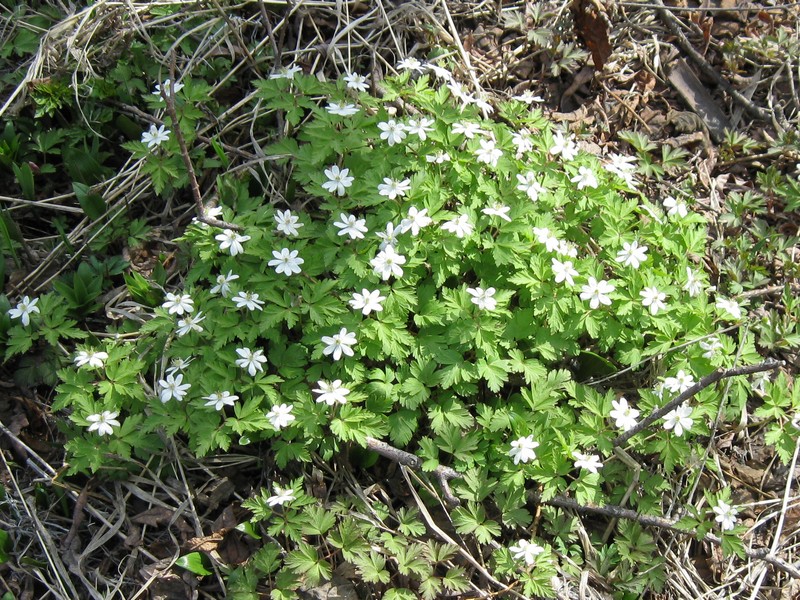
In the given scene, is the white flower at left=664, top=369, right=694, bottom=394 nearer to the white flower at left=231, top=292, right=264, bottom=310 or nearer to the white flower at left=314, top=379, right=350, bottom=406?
the white flower at left=314, top=379, right=350, bottom=406

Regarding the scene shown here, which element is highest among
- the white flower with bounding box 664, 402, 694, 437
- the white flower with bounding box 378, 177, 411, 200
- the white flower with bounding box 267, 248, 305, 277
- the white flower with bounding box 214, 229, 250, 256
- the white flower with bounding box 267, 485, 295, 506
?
the white flower with bounding box 214, 229, 250, 256

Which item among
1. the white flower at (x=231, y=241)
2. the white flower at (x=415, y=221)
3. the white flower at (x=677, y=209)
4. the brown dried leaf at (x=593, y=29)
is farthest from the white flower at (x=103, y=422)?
the brown dried leaf at (x=593, y=29)

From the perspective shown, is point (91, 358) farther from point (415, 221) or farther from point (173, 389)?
point (415, 221)

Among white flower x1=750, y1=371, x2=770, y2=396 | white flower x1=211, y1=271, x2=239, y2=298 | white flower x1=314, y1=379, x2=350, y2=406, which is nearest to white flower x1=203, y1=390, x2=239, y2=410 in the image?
white flower x1=314, y1=379, x2=350, y2=406

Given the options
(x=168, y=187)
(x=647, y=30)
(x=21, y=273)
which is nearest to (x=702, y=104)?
(x=647, y=30)

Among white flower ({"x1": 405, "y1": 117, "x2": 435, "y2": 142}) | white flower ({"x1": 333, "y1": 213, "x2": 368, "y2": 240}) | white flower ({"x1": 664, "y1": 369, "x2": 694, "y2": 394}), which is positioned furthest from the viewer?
white flower ({"x1": 405, "y1": 117, "x2": 435, "y2": 142})

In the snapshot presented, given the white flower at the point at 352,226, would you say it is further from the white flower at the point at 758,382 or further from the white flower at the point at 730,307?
the white flower at the point at 758,382

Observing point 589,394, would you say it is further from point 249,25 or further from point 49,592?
point 249,25

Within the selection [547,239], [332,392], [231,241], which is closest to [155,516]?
[332,392]
